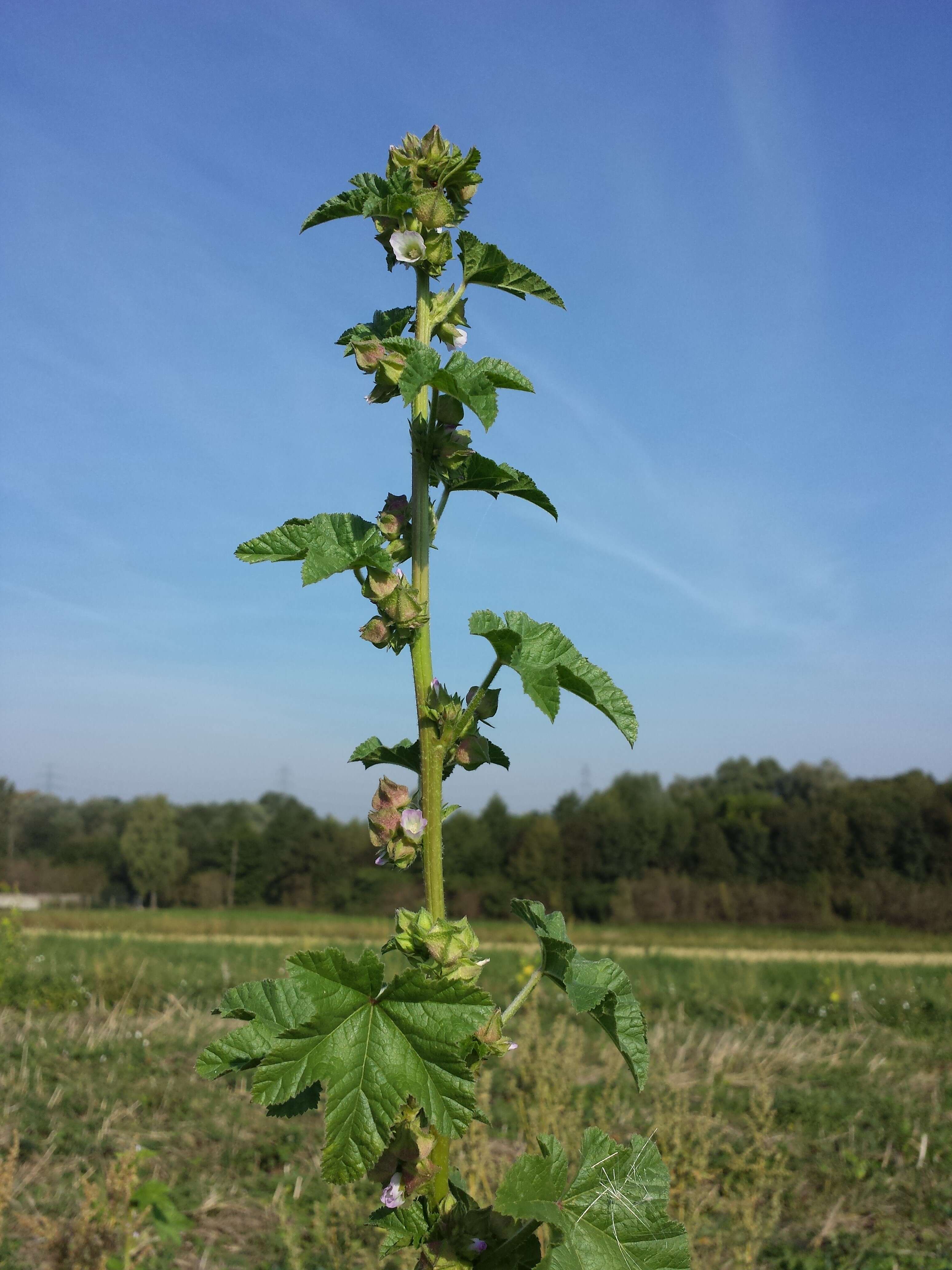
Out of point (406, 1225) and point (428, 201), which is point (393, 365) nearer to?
point (428, 201)

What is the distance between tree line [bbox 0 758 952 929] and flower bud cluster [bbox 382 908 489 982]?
26.4 m

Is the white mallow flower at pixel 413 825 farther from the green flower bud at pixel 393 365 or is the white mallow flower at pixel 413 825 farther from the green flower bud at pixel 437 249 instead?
the green flower bud at pixel 437 249

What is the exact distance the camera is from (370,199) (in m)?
1.69

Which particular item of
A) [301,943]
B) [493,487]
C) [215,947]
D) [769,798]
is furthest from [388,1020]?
[769,798]

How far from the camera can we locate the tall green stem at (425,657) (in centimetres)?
158

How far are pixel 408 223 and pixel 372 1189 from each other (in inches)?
228

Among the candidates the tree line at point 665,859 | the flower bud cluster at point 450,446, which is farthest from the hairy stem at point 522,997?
the tree line at point 665,859

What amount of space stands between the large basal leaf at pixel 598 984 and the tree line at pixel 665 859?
26.2m

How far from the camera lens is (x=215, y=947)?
1983 cm

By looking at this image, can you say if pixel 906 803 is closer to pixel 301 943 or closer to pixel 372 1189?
pixel 301 943

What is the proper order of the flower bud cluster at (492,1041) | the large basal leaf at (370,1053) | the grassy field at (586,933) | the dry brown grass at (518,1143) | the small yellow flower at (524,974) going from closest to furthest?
the large basal leaf at (370,1053), the flower bud cluster at (492,1041), the dry brown grass at (518,1143), the small yellow flower at (524,974), the grassy field at (586,933)

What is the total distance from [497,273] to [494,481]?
47 cm

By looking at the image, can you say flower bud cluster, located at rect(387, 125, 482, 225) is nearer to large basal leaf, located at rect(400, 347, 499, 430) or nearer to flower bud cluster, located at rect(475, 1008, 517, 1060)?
large basal leaf, located at rect(400, 347, 499, 430)

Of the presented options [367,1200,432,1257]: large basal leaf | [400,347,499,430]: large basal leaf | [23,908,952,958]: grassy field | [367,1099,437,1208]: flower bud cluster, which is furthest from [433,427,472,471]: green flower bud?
[23,908,952,958]: grassy field
